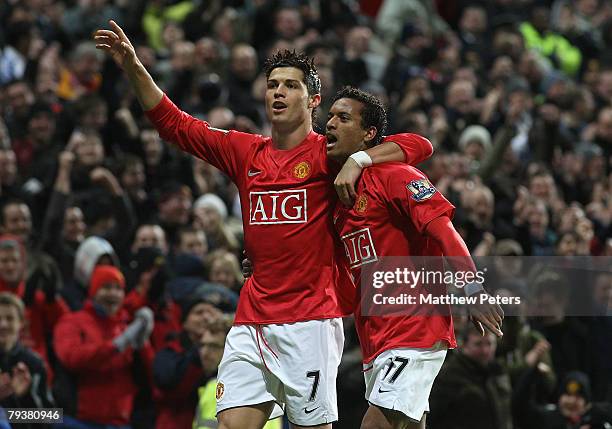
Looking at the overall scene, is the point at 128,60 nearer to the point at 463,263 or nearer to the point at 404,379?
the point at 463,263

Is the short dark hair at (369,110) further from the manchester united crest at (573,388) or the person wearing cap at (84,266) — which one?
the person wearing cap at (84,266)

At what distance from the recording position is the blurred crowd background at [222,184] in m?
8.91

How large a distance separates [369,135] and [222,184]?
585cm

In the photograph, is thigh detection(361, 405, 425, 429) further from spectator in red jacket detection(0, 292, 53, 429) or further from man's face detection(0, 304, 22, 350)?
man's face detection(0, 304, 22, 350)

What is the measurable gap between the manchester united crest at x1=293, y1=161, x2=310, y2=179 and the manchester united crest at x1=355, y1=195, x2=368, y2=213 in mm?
278

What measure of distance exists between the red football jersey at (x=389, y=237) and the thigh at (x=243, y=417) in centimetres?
57

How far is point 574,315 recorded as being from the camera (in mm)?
9961

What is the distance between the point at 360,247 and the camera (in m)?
6.36

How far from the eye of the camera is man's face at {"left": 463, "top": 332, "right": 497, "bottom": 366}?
885cm

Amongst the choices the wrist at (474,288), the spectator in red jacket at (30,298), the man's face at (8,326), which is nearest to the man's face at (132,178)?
the spectator in red jacket at (30,298)

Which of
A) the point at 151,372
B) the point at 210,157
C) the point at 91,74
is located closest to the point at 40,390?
the point at 151,372

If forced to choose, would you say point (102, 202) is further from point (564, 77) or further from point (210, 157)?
point (564, 77)

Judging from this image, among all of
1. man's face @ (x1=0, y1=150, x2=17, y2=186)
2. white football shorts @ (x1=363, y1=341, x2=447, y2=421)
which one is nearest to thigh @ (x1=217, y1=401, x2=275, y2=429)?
white football shorts @ (x1=363, y1=341, x2=447, y2=421)

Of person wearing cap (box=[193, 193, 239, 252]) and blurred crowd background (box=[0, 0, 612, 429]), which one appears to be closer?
blurred crowd background (box=[0, 0, 612, 429])
